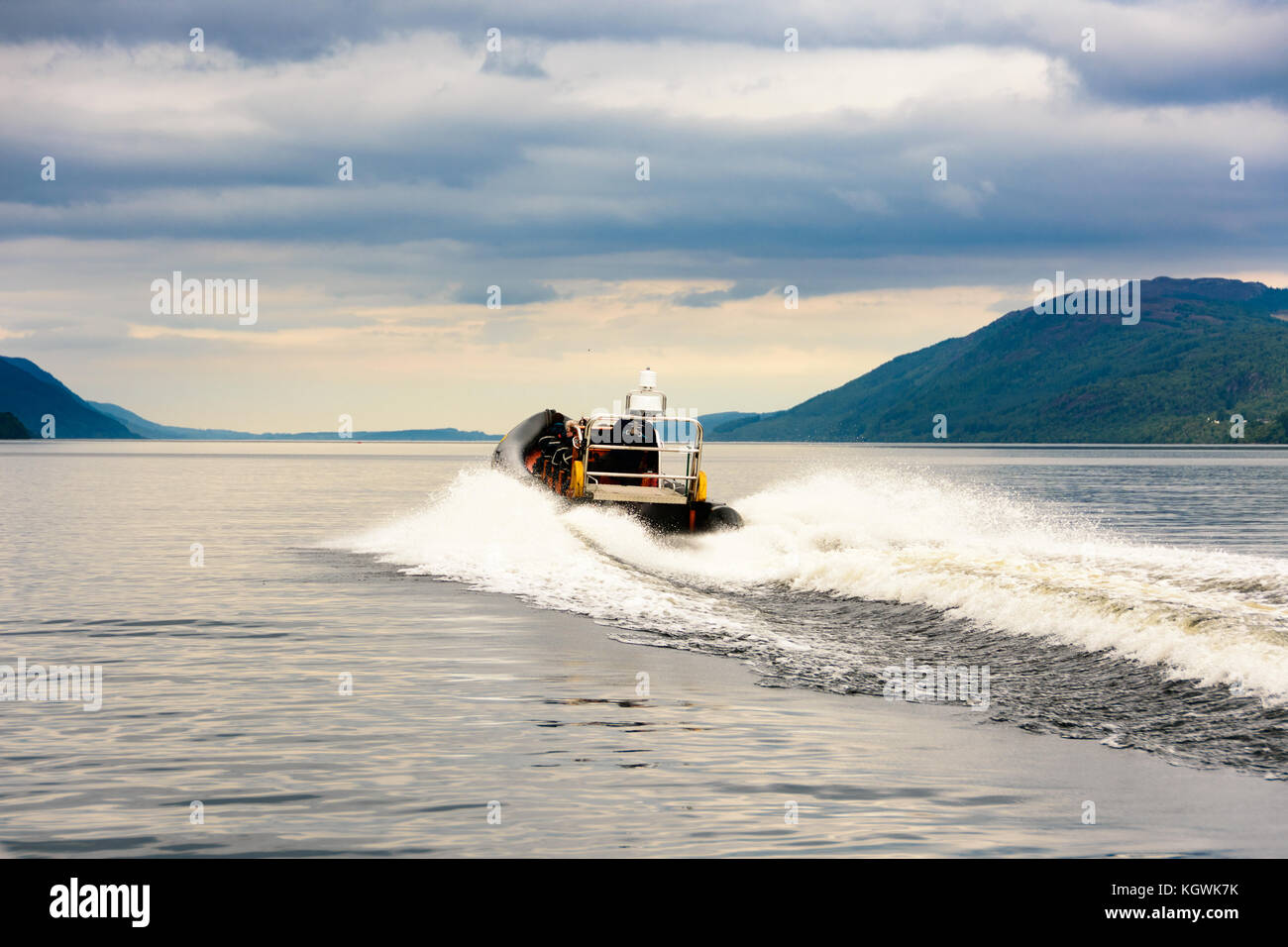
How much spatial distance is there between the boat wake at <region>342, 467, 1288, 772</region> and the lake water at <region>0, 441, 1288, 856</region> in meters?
0.07

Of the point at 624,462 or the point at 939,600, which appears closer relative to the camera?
the point at 939,600

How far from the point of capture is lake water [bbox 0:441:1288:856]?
24.9ft

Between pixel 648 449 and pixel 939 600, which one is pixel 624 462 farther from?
pixel 939 600

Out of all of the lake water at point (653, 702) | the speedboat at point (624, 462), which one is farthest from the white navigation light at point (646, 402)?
the lake water at point (653, 702)

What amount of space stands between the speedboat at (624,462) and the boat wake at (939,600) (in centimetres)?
54

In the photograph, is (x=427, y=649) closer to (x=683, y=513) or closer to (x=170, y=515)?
(x=683, y=513)

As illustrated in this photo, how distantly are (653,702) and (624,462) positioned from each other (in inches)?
827

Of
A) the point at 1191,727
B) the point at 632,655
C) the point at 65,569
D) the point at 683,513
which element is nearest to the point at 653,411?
the point at 683,513

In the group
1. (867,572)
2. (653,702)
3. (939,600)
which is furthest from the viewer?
(867,572)

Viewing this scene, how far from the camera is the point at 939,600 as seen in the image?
1781 centimetres

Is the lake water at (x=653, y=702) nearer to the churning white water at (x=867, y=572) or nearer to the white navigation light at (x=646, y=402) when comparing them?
the churning white water at (x=867, y=572)

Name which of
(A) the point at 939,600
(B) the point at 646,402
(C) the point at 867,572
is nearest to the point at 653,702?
(A) the point at 939,600

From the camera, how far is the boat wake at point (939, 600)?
36.9ft

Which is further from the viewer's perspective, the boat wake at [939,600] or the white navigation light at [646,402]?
the white navigation light at [646,402]
